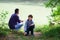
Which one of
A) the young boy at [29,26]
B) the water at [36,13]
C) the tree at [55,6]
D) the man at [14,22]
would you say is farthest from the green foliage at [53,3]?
the water at [36,13]

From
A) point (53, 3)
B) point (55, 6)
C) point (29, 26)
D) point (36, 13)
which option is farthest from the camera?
point (36, 13)

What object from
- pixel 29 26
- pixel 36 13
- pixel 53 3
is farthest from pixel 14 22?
pixel 36 13

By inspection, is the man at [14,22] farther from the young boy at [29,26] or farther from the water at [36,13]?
the water at [36,13]

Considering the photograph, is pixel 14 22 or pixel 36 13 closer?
pixel 14 22

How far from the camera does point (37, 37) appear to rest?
293 inches

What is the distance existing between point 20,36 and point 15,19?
1.10m

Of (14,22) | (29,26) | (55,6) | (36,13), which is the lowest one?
(29,26)

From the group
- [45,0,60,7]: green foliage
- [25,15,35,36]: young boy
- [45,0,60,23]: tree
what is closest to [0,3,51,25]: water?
[45,0,60,23]: tree

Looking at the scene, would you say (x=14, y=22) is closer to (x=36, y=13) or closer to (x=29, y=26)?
(x=29, y=26)

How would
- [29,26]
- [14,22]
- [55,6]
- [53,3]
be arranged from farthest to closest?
[55,6] → [53,3] → [14,22] → [29,26]

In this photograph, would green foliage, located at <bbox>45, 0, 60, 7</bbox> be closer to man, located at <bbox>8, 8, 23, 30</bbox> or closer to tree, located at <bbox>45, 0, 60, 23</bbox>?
tree, located at <bbox>45, 0, 60, 23</bbox>

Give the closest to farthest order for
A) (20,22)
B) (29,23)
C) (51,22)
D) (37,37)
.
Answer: (37,37) → (29,23) → (20,22) → (51,22)

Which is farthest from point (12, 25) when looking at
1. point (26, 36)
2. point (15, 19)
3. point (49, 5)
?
point (49, 5)

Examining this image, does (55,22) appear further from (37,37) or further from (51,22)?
(37,37)
